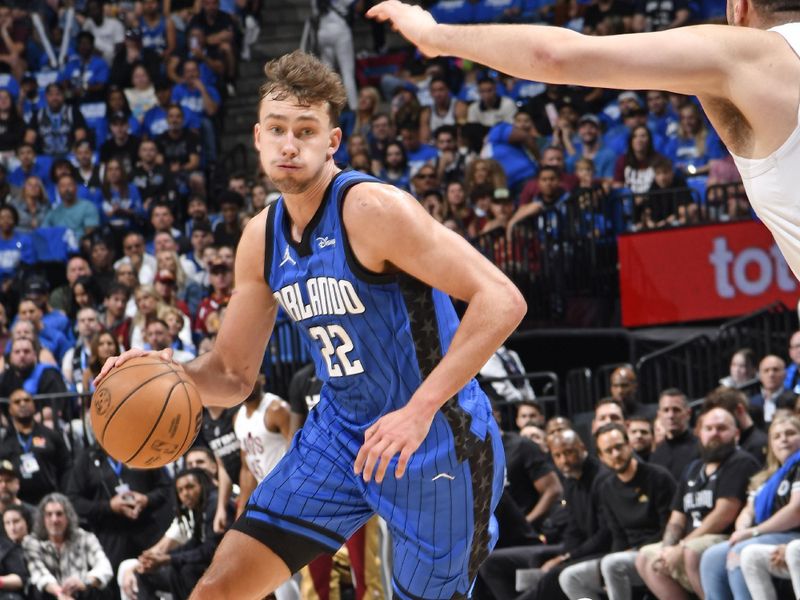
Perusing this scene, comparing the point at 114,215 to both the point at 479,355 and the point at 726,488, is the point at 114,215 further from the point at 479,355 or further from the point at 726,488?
the point at 479,355

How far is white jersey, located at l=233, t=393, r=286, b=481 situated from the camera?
31.2 feet

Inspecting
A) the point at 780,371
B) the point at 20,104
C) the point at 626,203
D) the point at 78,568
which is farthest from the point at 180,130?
the point at 780,371

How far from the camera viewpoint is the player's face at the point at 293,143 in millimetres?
4648

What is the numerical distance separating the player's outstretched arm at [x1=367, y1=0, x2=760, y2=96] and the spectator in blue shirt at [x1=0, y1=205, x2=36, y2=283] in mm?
13252

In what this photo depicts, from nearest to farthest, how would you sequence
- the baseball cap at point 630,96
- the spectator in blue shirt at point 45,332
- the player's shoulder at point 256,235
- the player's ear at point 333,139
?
the player's ear at point 333,139 < the player's shoulder at point 256,235 < the spectator in blue shirt at point 45,332 < the baseball cap at point 630,96

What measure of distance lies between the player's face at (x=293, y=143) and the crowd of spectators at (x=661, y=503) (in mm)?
4370

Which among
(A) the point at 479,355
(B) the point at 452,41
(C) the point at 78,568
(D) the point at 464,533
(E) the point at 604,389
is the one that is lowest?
(C) the point at 78,568

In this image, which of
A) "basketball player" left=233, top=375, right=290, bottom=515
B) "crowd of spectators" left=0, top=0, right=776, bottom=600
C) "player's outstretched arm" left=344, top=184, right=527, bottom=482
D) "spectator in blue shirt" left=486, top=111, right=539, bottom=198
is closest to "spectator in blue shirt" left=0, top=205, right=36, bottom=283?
"crowd of spectators" left=0, top=0, right=776, bottom=600

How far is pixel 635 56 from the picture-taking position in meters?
3.03

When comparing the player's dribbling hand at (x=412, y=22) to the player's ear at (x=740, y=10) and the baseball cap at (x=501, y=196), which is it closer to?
the player's ear at (x=740, y=10)

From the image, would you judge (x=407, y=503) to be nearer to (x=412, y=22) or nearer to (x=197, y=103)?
(x=412, y=22)

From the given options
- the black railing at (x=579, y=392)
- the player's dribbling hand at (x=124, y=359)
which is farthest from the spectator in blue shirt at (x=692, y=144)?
the player's dribbling hand at (x=124, y=359)

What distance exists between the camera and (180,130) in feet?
55.2

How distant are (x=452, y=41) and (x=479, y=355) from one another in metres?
1.23
